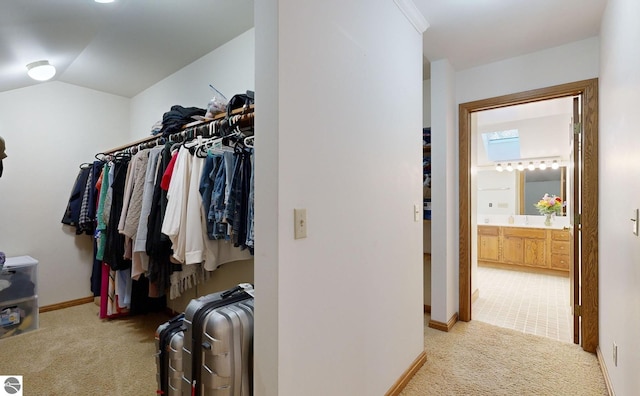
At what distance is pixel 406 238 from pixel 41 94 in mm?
4169

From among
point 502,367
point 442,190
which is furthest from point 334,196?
point 502,367

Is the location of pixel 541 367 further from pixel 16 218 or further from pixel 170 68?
pixel 16 218

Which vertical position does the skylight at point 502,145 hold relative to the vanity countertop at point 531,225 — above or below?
above

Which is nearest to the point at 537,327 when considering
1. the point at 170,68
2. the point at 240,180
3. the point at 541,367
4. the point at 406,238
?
the point at 541,367

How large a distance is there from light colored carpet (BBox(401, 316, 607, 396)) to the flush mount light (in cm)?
355

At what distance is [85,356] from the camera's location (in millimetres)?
2289

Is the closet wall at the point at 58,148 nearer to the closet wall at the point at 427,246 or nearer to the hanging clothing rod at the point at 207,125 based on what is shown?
the hanging clothing rod at the point at 207,125

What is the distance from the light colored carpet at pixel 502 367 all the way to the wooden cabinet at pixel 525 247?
2838 mm

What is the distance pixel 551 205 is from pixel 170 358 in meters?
5.96

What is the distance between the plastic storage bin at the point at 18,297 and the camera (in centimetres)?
270

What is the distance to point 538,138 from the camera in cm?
502

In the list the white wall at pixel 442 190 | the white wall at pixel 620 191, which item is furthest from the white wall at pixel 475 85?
the white wall at pixel 620 191

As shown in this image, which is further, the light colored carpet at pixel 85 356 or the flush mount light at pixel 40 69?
the flush mount light at pixel 40 69

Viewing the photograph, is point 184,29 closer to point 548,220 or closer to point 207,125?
point 207,125
